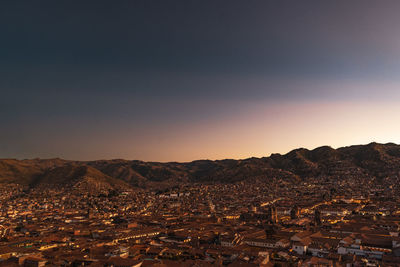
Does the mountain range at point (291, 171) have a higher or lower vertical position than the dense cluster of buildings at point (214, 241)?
higher

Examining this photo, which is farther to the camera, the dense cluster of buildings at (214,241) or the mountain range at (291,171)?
the mountain range at (291,171)

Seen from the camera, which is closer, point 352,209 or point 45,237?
point 45,237

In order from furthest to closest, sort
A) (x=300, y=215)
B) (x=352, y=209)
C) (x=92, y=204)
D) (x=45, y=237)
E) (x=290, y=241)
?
(x=92, y=204) → (x=352, y=209) → (x=300, y=215) → (x=45, y=237) → (x=290, y=241)

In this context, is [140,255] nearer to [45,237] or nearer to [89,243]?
[89,243]

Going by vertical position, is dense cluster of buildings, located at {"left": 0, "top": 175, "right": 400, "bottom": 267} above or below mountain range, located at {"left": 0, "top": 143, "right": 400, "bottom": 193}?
below

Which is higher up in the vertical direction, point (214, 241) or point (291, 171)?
point (291, 171)

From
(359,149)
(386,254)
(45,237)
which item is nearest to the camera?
(386,254)

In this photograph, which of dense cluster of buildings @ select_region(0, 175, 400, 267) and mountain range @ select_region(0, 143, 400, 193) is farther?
mountain range @ select_region(0, 143, 400, 193)

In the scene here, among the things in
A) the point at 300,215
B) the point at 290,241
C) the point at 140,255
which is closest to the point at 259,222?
the point at 300,215

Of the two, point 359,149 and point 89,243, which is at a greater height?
point 359,149

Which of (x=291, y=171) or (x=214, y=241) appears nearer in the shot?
(x=214, y=241)

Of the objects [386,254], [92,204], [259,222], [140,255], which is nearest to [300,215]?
[259,222]
